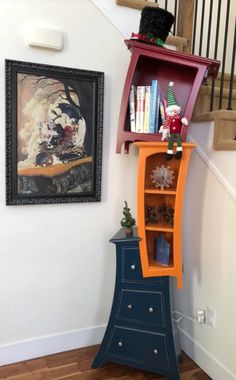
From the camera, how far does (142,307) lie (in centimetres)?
187

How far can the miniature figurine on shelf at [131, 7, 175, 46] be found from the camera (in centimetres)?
167

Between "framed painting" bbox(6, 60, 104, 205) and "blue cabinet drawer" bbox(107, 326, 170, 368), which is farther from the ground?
"framed painting" bbox(6, 60, 104, 205)

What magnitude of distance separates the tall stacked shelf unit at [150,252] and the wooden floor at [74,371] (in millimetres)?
77

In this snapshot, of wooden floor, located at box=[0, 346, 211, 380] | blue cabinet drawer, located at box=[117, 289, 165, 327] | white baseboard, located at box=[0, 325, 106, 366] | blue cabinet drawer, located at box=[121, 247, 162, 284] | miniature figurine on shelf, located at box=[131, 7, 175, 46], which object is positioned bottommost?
wooden floor, located at box=[0, 346, 211, 380]

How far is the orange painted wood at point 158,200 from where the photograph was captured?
1686 millimetres

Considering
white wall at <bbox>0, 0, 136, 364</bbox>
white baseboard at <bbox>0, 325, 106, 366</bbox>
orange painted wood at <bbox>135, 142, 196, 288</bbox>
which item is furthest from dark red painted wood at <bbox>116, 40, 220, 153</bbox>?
white baseboard at <bbox>0, 325, 106, 366</bbox>

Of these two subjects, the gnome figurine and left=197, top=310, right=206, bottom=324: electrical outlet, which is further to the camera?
left=197, top=310, right=206, bottom=324: electrical outlet

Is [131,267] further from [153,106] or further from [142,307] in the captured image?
[153,106]

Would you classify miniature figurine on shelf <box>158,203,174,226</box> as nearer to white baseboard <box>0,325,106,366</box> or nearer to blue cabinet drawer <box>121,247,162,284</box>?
blue cabinet drawer <box>121,247,162,284</box>

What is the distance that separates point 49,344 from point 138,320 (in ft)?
2.10

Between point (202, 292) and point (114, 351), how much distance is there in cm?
65

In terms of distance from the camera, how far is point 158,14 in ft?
5.47

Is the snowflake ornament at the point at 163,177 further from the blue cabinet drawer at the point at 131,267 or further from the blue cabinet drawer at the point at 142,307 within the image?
the blue cabinet drawer at the point at 142,307

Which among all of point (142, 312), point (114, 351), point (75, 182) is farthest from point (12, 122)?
point (114, 351)
